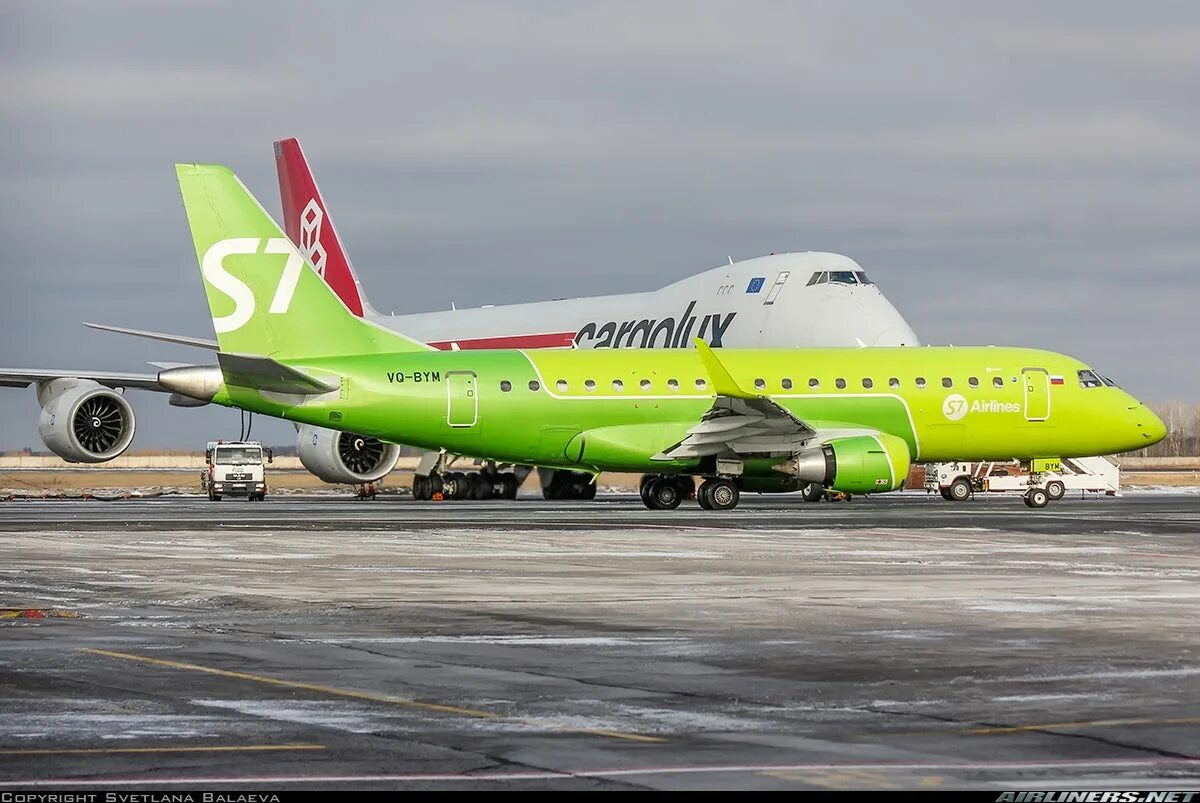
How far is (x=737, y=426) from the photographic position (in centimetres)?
3950

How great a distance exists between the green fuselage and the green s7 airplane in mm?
43

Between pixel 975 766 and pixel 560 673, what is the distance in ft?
13.7

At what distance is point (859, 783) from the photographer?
7.82 m

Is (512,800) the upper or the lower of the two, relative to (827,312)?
lower

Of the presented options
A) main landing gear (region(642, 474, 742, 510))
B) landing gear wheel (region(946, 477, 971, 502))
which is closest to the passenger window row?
main landing gear (region(642, 474, 742, 510))

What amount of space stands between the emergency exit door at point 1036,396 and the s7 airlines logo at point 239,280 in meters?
17.6

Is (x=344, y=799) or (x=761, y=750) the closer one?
(x=344, y=799)

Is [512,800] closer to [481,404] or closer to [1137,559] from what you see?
[1137,559]

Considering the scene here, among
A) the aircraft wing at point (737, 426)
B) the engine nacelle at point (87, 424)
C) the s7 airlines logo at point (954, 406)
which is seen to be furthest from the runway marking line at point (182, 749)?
the engine nacelle at point (87, 424)

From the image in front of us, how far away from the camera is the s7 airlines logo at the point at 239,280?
131ft

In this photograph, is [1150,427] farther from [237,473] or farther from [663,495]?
[237,473]

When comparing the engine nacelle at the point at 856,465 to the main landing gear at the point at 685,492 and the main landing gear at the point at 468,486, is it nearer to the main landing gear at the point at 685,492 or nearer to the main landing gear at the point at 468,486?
the main landing gear at the point at 685,492

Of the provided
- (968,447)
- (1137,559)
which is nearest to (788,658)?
(1137,559)

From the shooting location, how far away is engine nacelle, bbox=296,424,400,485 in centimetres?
5566
